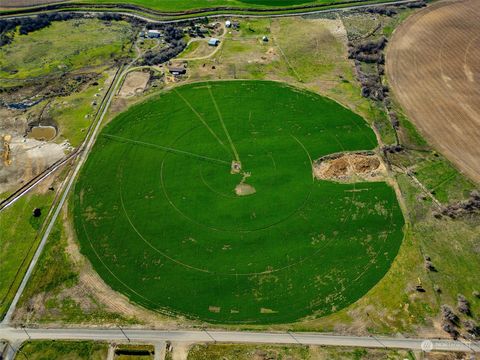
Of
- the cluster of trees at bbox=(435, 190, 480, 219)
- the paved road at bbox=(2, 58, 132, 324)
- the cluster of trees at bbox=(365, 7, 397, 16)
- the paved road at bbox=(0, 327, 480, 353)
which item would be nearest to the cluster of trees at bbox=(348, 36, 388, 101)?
the cluster of trees at bbox=(365, 7, 397, 16)

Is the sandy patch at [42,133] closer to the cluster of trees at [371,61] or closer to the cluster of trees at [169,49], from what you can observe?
the cluster of trees at [169,49]

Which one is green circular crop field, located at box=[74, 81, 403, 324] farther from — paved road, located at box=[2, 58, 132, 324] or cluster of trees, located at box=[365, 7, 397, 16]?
cluster of trees, located at box=[365, 7, 397, 16]

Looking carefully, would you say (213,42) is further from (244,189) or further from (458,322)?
(458,322)

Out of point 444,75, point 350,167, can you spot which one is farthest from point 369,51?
point 350,167

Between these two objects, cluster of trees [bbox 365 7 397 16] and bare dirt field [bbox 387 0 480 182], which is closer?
bare dirt field [bbox 387 0 480 182]

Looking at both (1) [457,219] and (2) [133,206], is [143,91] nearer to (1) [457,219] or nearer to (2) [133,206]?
(2) [133,206]
